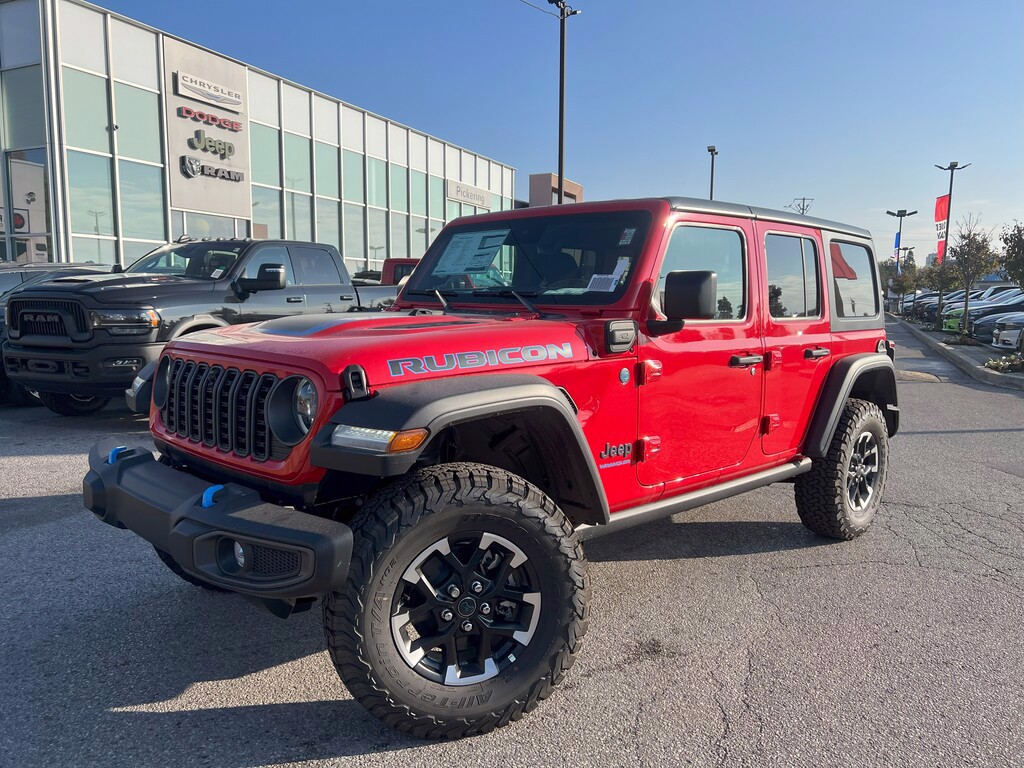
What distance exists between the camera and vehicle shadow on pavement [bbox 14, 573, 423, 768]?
2.45 metres

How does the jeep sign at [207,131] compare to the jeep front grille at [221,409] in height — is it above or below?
above

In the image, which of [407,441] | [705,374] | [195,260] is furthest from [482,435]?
[195,260]

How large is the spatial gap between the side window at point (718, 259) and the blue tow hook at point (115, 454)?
2379 mm

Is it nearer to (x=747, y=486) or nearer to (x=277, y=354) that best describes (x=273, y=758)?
(x=277, y=354)

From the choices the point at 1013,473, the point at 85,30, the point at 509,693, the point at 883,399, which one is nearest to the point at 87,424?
the point at 509,693

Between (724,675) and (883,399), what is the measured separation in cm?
282

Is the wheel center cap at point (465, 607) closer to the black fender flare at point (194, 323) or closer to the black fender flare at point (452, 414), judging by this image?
the black fender flare at point (452, 414)

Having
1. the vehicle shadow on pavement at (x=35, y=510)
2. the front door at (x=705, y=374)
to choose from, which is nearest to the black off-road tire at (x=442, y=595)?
the front door at (x=705, y=374)

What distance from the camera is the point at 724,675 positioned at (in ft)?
9.79

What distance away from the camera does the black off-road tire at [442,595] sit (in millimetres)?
2326

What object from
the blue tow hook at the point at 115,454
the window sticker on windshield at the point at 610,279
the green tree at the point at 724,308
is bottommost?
the blue tow hook at the point at 115,454

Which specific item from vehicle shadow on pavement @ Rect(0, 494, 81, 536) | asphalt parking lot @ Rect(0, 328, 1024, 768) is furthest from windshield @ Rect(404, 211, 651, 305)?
vehicle shadow on pavement @ Rect(0, 494, 81, 536)

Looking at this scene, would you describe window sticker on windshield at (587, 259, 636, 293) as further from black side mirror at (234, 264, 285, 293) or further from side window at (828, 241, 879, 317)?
black side mirror at (234, 264, 285, 293)

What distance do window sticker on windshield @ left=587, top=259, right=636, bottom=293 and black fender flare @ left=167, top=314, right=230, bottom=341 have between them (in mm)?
4988
